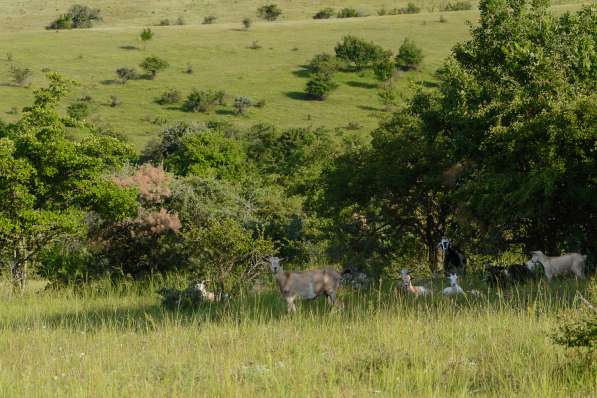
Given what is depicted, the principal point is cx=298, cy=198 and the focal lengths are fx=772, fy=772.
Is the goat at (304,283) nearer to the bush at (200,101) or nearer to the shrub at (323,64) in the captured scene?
the bush at (200,101)

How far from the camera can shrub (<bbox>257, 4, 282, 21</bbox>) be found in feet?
453

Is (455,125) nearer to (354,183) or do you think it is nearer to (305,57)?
(354,183)

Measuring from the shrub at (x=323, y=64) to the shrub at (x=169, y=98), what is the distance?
1779 centimetres

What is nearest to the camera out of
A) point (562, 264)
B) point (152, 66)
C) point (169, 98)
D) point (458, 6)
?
point (562, 264)

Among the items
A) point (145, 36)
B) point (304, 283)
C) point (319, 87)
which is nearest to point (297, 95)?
point (319, 87)

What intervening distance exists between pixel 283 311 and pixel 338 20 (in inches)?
4564

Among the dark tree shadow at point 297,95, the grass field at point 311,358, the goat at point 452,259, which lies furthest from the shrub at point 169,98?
the grass field at point 311,358

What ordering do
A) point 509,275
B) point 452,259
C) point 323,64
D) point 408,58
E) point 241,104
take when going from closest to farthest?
point 509,275 < point 452,259 < point 241,104 < point 323,64 < point 408,58

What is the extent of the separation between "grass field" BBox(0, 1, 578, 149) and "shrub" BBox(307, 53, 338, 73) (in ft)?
5.21

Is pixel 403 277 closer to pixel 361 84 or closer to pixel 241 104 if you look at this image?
pixel 241 104

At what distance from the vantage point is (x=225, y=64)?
10025 centimetres

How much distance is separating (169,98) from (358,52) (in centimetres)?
2692

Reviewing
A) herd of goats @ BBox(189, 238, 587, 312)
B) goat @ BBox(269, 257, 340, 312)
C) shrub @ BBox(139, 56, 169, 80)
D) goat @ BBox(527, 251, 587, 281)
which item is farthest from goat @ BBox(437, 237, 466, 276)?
shrub @ BBox(139, 56, 169, 80)

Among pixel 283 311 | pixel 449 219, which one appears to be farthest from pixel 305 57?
pixel 283 311
